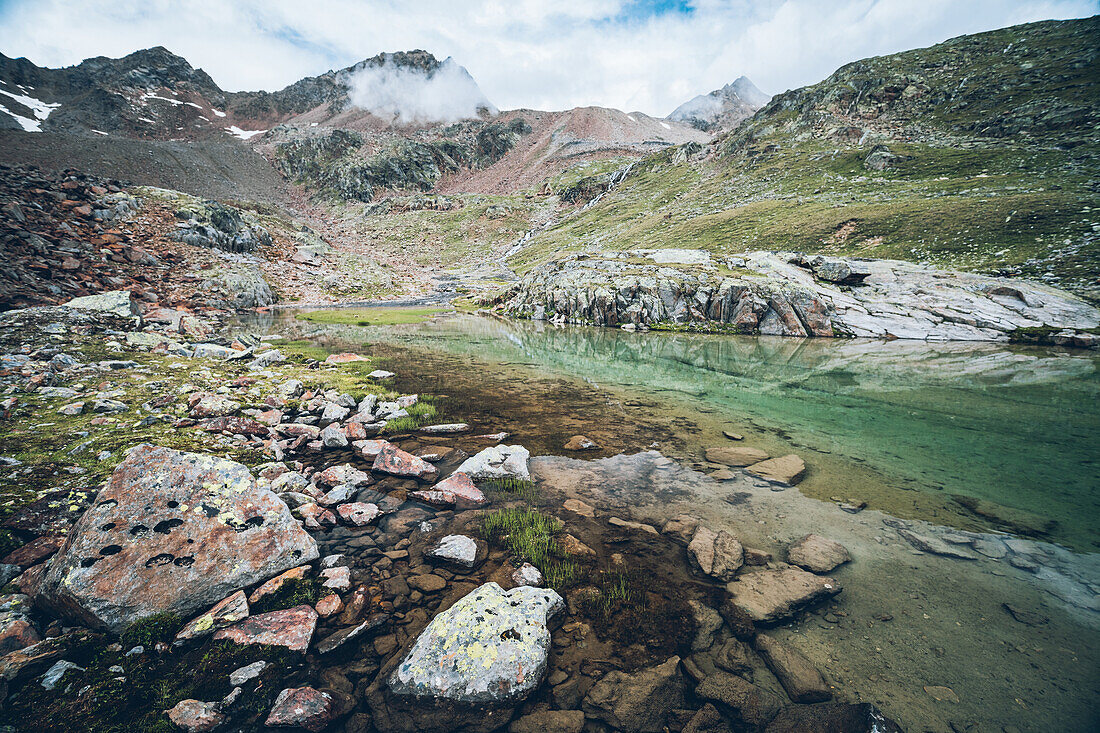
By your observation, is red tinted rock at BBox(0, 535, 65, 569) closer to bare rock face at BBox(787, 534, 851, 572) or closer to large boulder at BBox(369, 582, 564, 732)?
large boulder at BBox(369, 582, 564, 732)

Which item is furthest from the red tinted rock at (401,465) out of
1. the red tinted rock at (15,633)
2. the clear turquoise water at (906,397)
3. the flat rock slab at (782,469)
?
the clear turquoise water at (906,397)

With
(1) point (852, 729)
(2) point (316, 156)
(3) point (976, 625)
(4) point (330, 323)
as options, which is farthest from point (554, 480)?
(2) point (316, 156)

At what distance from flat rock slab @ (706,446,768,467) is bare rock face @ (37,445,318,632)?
10.0 meters

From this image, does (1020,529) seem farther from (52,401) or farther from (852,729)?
(52,401)

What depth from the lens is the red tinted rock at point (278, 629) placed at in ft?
15.0

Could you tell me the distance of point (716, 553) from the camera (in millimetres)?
6734

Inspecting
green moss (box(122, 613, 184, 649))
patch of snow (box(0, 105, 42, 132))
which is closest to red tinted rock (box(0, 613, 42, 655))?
green moss (box(122, 613, 184, 649))

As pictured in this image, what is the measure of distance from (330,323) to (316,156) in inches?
8387

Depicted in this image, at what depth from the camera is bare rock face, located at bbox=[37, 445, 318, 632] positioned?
439 centimetres

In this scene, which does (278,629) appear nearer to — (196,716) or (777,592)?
(196,716)

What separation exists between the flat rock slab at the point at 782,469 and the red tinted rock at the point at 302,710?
9.97 meters

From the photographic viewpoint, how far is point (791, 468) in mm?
10289

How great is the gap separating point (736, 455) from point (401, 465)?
9.39 m

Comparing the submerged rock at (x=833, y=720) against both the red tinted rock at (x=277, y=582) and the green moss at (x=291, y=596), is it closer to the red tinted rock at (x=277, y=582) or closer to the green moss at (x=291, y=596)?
the green moss at (x=291, y=596)
